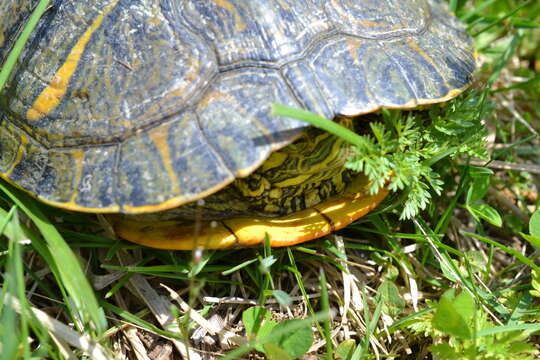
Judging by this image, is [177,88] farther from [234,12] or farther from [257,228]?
[257,228]

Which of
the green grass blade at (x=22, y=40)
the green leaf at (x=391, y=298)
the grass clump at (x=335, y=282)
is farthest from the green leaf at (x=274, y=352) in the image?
the green grass blade at (x=22, y=40)

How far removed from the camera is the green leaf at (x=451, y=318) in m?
1.64

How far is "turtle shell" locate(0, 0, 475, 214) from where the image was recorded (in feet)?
5.45

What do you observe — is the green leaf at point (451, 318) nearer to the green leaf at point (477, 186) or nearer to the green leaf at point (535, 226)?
the green leaf at point (535, 226)

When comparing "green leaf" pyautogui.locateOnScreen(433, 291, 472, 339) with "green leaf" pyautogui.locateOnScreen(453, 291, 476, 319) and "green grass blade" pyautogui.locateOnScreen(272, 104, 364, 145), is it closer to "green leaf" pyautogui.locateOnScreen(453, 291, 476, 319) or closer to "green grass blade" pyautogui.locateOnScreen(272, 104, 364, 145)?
"green leaf" pyautogui.locateOnScreen(453, 291, 476, 319)

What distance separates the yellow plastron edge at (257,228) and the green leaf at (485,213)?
0.48 meters

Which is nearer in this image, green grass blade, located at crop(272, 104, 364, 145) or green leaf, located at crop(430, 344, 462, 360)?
green grass blade, located at crop(272, 104, 364, 145)

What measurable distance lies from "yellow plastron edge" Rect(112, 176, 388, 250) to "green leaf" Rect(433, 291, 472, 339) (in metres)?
0.45

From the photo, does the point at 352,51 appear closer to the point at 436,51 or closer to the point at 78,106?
the point at 436,51

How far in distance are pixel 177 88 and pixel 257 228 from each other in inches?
23.0

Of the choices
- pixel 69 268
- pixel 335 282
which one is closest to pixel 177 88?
pixel 69 268

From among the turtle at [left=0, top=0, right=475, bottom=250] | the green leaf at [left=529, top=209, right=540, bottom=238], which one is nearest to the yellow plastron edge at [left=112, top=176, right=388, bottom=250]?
Answer: the turtle at [left=0, top=0, right=475, bottom=250]

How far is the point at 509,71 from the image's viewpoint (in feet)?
10.0

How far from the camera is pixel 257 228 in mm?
1882
